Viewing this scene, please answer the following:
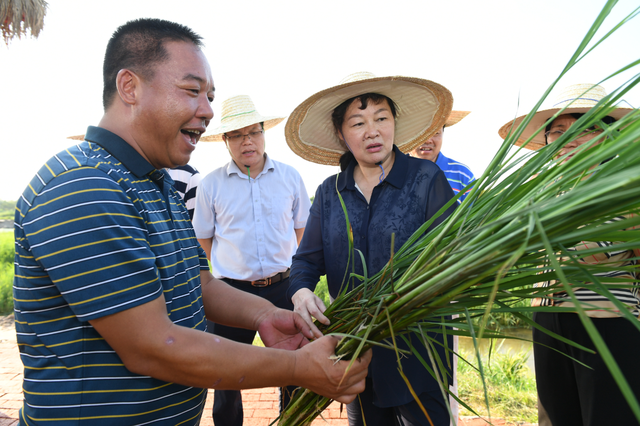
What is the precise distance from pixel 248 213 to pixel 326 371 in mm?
2214

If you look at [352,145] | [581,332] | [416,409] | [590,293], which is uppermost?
[352,145]

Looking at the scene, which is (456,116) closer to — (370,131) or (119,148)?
(370,131)

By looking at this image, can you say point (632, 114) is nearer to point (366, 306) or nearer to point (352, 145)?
point (366, 306)

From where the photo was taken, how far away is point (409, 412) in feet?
5.42

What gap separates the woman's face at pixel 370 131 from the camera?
6.34 feet

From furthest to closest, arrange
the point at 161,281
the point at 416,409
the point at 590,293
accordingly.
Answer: the point at 590,293
the point at 416,409
the point at 161,281

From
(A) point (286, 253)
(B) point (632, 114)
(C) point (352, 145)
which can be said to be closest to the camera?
(B) point (632, 114)

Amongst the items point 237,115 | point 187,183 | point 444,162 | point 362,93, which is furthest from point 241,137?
point 444,162

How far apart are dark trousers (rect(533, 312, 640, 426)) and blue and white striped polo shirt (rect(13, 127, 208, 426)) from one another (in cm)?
143

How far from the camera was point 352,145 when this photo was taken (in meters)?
2.00

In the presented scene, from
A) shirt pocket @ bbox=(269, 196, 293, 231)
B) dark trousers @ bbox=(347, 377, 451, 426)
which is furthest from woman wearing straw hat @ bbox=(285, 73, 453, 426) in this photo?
shirt pocket @ bbox=(269, 196, 293, 231)

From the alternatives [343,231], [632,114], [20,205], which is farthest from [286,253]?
[632,114]

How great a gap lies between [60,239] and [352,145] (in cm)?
138

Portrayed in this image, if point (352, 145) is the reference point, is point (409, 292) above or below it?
below
